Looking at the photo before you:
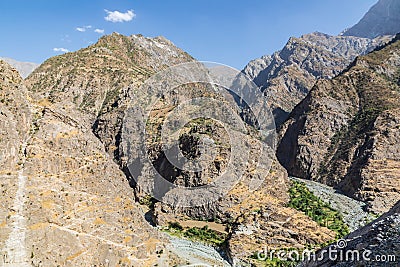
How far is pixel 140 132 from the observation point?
76.8 m

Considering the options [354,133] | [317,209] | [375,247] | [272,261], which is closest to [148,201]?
[272,261]

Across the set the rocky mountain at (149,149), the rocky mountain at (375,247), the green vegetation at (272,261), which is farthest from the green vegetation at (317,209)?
the rocky mountain at (375,247)

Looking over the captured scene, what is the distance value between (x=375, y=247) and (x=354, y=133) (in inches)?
3444

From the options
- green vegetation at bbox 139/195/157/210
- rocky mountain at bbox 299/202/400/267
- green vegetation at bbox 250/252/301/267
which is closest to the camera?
rocky mountain at bbox 299/202/400/267

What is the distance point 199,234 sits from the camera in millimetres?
49188

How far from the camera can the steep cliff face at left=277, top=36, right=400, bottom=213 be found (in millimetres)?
71875

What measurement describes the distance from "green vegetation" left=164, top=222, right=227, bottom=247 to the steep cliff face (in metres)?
33.7

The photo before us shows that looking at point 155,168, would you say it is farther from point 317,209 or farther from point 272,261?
point 272,261

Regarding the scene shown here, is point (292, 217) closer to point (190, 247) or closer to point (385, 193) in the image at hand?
point (190, 247)

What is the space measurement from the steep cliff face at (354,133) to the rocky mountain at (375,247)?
63.5 meters

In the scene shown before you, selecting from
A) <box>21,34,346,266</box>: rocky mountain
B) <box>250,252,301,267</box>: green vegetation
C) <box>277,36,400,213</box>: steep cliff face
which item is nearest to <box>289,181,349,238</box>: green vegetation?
<box>21,34,346,266</box>: rocky mountain

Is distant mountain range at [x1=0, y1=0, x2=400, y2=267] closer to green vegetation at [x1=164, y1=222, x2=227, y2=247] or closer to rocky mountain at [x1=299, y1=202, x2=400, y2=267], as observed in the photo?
rocky mountain at [x1=299, y1=202, x2=400, y2=267]

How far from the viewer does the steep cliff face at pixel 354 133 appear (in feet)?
236

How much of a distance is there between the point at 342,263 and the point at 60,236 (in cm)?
2443
